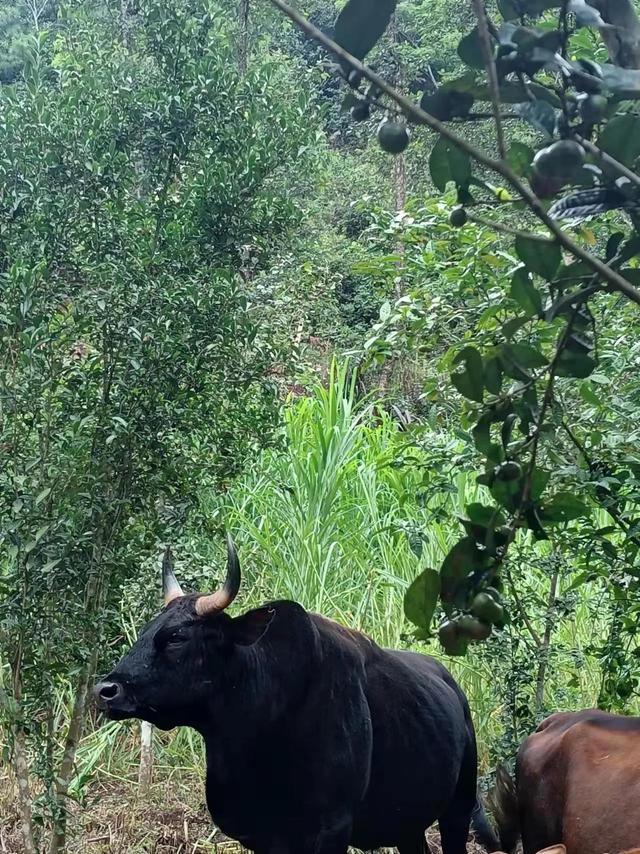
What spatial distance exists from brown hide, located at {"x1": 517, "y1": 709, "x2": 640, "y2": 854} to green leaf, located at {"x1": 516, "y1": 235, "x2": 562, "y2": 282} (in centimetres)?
293

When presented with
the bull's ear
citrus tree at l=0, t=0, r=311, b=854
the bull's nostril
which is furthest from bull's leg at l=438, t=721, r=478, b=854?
the bull's nostril

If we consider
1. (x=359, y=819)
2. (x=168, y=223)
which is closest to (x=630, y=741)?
(x=359, y=819)

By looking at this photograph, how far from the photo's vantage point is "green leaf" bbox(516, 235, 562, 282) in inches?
52.3

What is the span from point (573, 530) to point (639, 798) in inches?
40.9

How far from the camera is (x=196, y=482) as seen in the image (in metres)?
4.49

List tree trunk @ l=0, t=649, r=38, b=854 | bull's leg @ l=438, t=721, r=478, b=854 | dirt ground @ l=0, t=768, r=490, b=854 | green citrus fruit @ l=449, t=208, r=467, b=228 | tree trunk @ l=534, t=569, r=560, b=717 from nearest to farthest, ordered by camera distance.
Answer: green citrus fruit @ l=449, t=208, r=467, b=228 < tree trunk @ l=0, t=649, r=38, b=854 < bull's leg @ l=438, t=721, r=478, b=854 < tree trunk @ l=534, t=569, r=560, b=717 < dirt ground @ l=0, t=768, r=490, b=854

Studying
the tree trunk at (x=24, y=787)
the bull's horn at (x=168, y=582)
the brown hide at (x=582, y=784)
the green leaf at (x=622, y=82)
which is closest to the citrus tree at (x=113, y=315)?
the tree trunk at (x=24, y=787)

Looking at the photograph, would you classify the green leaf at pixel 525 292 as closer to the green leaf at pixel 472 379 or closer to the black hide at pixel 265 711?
the green leaf at pixel 472 379

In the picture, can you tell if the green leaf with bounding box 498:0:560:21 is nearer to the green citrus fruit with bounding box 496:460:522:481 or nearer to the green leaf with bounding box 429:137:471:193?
the green leaf with bounding box 429:137:471:193

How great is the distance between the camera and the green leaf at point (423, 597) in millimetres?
1452

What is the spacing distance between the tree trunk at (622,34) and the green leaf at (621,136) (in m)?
0.22

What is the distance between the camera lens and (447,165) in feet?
4.43

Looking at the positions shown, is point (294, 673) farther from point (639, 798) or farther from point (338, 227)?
point (338, 227)

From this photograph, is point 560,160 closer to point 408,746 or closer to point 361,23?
point 361,23
